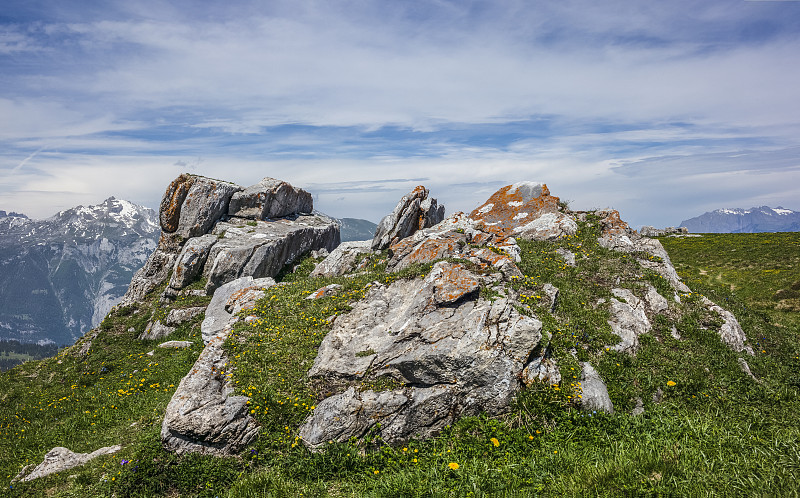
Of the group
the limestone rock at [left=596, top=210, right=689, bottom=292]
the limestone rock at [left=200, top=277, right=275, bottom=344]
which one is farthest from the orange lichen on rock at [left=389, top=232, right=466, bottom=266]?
the limestone rock at [left=596, top=210, right=689, bottom=292]

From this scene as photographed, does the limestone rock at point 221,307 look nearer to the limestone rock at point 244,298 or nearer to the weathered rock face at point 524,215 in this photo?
the limestone rock at point 244,298

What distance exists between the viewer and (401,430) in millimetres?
11422

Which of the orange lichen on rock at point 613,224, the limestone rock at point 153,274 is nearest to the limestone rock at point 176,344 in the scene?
the limestone rock at point 153,274

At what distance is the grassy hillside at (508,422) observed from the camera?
7285 mm

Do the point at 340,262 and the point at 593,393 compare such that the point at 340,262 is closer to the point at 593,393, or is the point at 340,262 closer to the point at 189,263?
the point at 189,263

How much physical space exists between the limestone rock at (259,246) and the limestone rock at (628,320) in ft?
81.1

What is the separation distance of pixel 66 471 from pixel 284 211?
30.5 m

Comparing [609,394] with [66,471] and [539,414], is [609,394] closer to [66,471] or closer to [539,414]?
[539,414]

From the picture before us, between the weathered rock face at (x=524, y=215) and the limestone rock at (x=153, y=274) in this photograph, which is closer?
the weathered rock face at (x=524, y=215)

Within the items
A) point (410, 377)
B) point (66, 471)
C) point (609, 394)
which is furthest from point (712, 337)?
point (66, 471)

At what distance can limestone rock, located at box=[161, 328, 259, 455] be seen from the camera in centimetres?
1142

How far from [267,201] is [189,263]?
10.6 metres

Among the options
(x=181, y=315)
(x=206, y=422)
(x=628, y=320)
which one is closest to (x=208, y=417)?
(x=206, y=422)

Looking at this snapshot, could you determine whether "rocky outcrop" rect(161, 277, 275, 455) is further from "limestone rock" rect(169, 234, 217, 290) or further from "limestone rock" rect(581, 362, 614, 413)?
"limestone rock" rect(169, 234, 217, 290)
